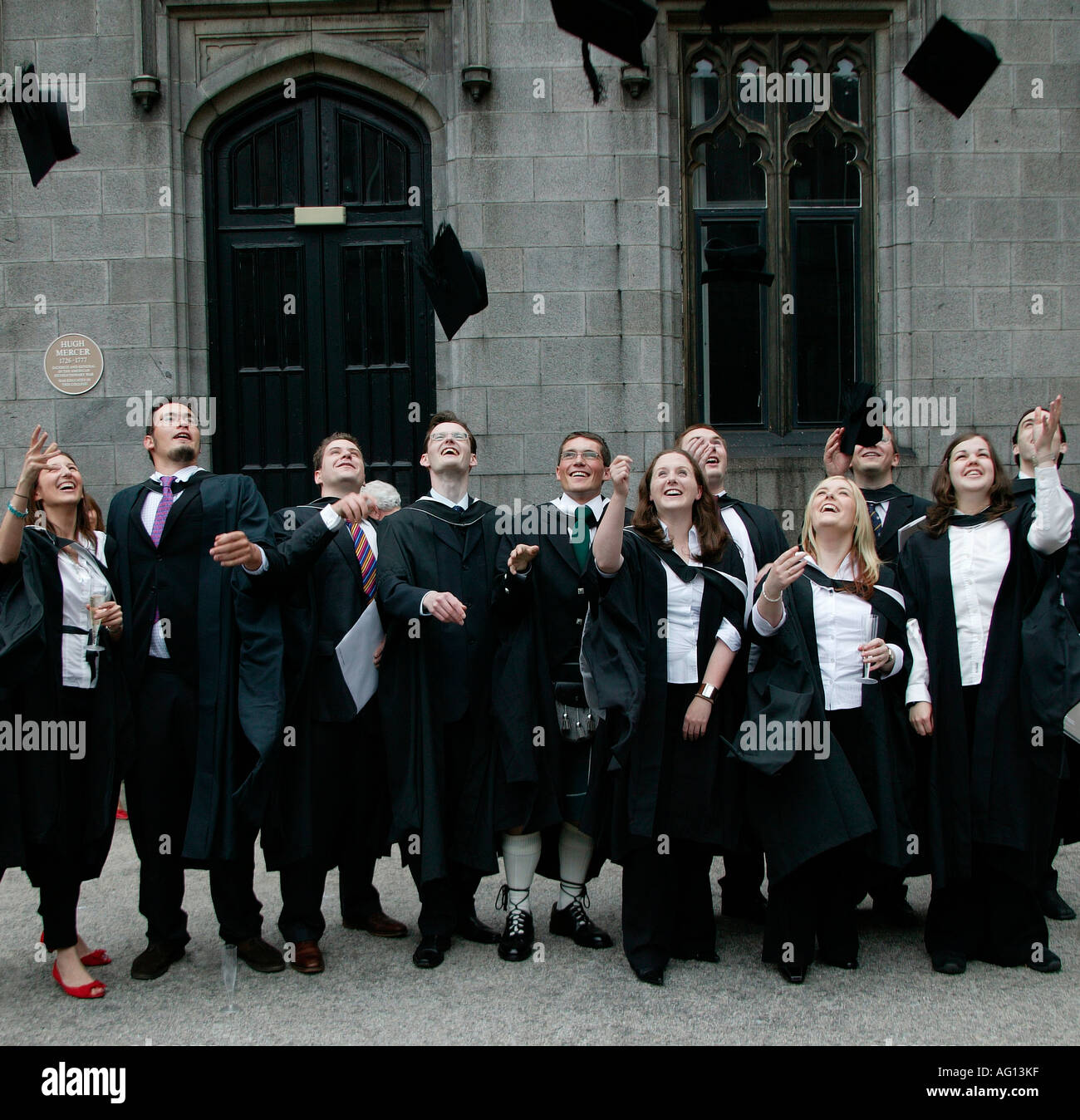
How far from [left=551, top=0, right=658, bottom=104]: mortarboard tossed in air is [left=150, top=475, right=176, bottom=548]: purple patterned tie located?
2.64m

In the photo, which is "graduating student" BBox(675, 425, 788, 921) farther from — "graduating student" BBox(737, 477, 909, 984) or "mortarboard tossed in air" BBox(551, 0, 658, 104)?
"mortarboard tossed in air" BBox(551, 0, 658, 104)

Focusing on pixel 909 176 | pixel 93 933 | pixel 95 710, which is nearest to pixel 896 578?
pixel 95 710

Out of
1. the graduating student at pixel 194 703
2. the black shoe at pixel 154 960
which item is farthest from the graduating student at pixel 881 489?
the black shoe at pixel 154 960

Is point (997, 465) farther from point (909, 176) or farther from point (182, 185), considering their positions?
point (182, 185)

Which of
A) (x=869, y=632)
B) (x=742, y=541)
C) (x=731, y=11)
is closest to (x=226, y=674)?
(x=742, y=541)

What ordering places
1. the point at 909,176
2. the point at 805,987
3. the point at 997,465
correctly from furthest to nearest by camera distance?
the point at 909,176 → the point at 997,465 → the point at 805,987

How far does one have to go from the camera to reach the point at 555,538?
5.21m

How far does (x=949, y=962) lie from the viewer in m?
4.73

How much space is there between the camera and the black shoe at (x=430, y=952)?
4.87m

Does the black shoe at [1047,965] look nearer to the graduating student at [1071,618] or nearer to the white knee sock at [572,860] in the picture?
the graduating student at [1071,618]

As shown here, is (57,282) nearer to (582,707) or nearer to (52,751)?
(52,751)

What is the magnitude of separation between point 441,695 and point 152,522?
1.51 m

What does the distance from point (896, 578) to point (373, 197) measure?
5858 millimetres

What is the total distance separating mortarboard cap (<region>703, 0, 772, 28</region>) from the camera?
509 cm
